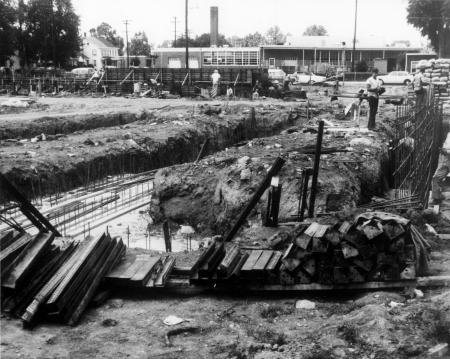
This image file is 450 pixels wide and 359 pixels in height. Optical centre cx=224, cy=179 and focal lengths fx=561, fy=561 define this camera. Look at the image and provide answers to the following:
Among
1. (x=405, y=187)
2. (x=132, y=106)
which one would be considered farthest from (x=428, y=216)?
(x=132, y=106)

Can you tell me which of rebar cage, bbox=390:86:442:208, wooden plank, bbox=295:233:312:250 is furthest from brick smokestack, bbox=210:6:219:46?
wooden plank, bbox=295:233:312:250

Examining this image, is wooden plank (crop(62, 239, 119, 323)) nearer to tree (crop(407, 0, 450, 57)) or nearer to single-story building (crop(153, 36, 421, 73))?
tree (crop(407, 0, 450, 57))

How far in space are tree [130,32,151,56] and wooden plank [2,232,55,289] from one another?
3453 inches

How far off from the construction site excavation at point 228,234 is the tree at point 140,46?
235ft

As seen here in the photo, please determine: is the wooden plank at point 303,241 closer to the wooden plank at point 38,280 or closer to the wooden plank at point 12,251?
the wooden plank at point 38,280

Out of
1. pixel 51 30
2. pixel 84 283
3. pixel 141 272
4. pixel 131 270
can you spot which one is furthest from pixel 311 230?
pixel 51 30

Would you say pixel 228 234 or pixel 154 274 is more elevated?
pixel 228 234

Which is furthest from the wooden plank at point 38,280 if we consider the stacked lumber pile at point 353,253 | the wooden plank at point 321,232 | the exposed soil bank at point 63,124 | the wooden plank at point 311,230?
the exposed soil bank at point 63,124

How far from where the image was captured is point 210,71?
132 ft

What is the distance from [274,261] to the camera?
746 centimetres

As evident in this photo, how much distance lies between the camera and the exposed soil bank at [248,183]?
12.2m

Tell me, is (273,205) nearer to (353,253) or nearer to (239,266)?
(239,266)

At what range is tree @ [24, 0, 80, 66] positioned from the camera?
5662cm

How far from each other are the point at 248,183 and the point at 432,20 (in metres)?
45.1
